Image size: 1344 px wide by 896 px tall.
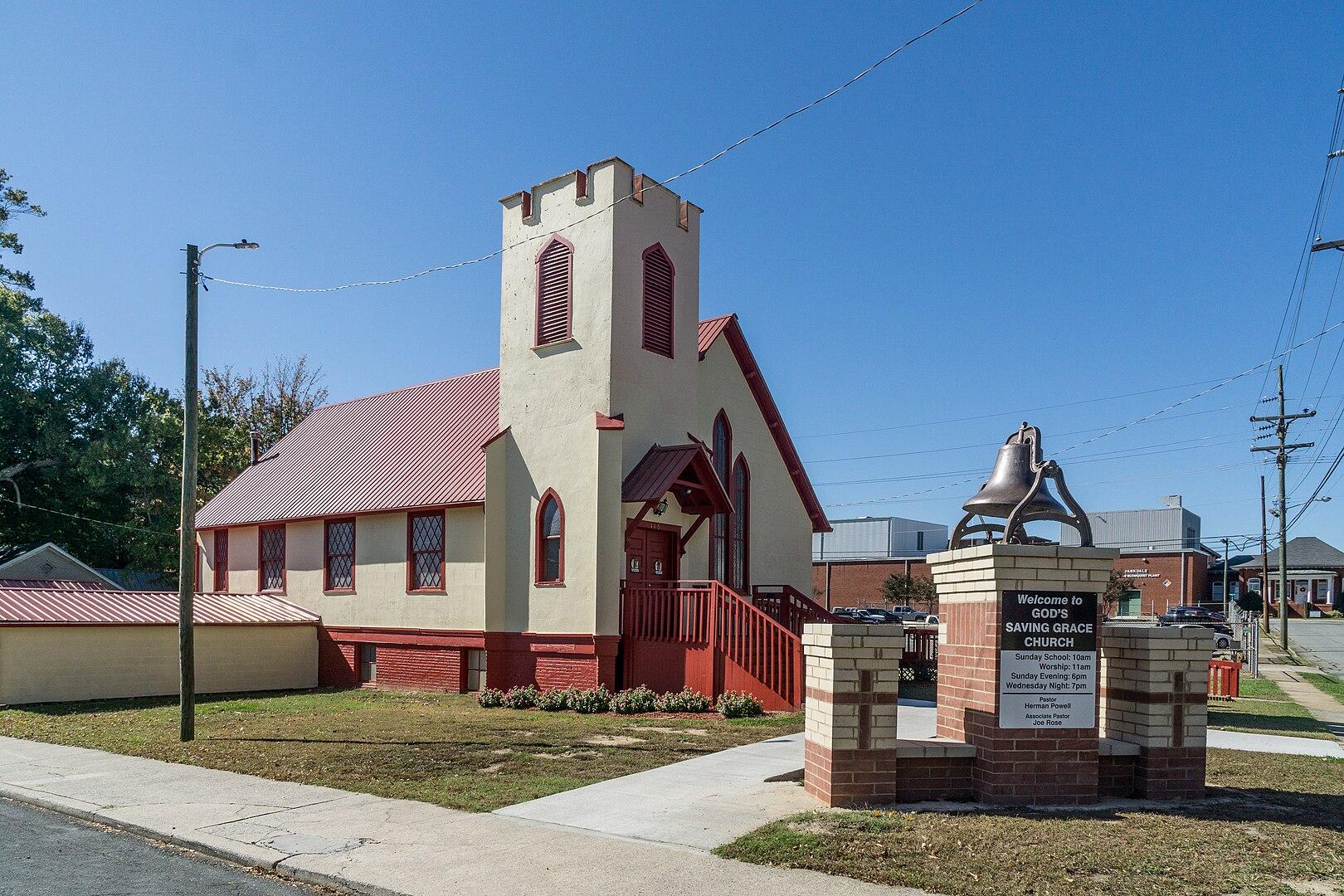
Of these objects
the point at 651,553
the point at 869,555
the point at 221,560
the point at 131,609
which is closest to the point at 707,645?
the point at 651,553

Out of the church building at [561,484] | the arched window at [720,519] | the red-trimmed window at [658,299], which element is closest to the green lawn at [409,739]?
the church building at [561,484]

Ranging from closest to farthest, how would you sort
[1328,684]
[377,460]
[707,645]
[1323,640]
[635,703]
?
[635,703], [707,645], [377,460], [1328,684], [1323,640]

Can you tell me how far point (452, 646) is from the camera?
20578 millimetres

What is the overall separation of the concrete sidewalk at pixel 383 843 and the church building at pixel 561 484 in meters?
8.08

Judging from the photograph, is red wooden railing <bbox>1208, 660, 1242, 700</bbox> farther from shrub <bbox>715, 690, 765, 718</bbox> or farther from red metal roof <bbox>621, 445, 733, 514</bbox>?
red metal roof <bbox>621, 445, 733, 514</bbox>

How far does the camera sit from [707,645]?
17.1 m

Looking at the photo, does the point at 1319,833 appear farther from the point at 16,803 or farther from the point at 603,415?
the point at 603,415

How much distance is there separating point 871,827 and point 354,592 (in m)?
17.1

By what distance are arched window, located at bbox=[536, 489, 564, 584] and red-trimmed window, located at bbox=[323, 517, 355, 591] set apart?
5921mm

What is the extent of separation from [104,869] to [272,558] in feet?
60.7

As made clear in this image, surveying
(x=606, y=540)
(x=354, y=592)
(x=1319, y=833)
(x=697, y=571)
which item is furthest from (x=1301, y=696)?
(x=354, y=592)

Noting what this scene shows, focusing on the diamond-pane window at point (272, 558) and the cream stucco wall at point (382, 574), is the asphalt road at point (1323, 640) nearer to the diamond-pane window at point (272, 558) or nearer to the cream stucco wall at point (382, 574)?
the cream stucco wall at point (382, 574)

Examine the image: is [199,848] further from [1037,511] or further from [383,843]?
[1037,511]

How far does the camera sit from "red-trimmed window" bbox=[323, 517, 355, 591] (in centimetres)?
2325
